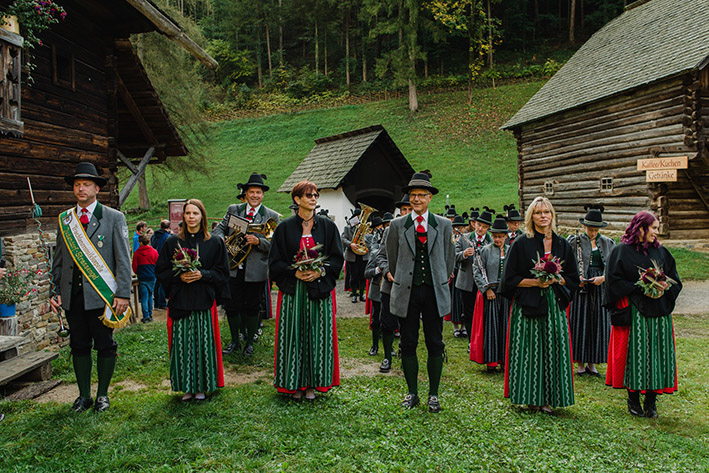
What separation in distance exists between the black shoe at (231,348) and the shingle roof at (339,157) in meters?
10.4

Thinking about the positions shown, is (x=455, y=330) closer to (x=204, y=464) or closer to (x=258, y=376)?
(x=258, y=376)

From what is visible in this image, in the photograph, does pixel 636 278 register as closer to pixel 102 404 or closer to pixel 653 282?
pixel 653 282

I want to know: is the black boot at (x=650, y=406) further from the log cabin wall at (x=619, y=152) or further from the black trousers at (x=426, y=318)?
the log cabin wall at (x=619, y=152)

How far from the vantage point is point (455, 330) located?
8797 mm

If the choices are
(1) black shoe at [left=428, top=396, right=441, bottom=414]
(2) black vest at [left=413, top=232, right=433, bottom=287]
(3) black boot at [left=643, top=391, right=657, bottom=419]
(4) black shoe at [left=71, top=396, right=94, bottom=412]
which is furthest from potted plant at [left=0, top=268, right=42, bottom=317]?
(3) black boot at [left=643, top=391, right=657, bottom=419]

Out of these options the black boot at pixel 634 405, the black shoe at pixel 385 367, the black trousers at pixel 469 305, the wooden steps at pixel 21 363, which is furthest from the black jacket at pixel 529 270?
the wooden steps at pixel 21 363

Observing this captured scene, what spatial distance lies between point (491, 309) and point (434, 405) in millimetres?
2405

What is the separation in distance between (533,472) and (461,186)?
24592mm

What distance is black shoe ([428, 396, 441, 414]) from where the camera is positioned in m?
4.56

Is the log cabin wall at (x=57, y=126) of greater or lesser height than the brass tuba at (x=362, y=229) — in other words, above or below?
above

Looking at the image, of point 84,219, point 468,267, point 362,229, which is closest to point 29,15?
point 84,219

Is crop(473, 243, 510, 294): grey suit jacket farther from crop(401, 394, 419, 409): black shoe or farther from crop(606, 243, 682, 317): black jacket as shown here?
crop(401, 394, 419, 409): black shoe

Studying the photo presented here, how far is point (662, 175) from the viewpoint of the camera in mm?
14898

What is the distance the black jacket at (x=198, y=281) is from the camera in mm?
4746
